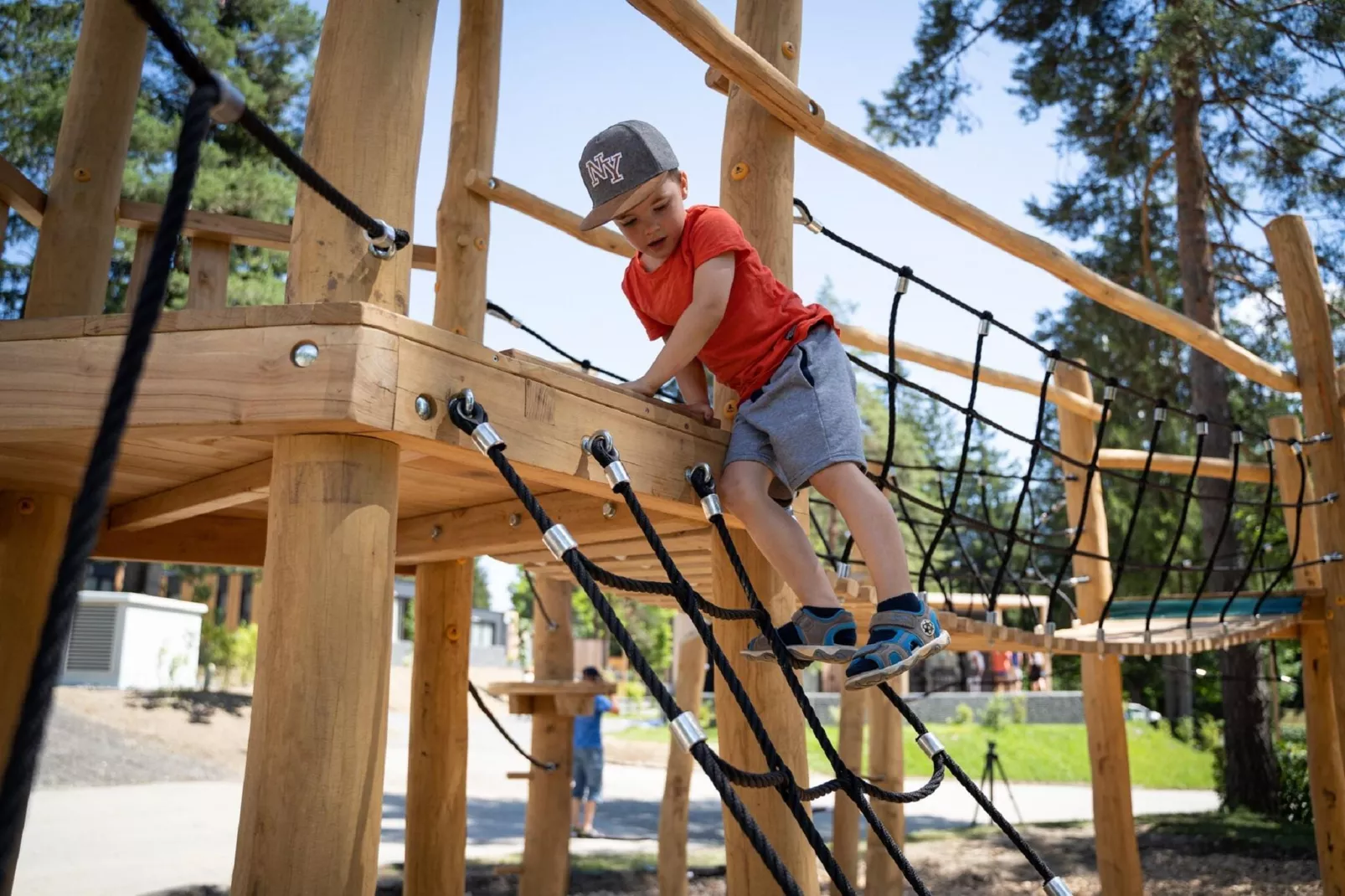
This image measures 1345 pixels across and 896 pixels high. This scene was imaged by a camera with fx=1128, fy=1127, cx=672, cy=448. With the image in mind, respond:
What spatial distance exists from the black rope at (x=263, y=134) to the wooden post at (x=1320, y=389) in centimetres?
484

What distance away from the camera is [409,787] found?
4.07m

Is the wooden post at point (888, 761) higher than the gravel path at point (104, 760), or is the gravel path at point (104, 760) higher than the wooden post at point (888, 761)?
the wooden post at point (888, 761)

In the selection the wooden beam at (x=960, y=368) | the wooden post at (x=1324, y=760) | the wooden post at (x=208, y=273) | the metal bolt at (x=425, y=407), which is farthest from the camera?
the wooden post at (x=1324, y=760)

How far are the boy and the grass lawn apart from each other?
41.9 ft

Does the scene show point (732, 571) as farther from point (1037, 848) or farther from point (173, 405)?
point (1037, 848)

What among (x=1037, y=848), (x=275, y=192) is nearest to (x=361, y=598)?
(x=1037, y=848)

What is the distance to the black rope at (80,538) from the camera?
3.02 feet

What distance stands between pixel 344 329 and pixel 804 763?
1.73 m

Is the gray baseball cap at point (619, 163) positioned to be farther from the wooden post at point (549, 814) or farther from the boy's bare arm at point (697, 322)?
the wooden post at point (549, 814)

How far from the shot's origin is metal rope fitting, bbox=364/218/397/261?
190cm

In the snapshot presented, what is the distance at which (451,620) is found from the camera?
416 centimetres

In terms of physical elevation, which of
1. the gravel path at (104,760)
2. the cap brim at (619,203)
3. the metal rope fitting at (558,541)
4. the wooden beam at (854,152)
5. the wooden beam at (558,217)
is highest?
the wooden beam at (558,217)

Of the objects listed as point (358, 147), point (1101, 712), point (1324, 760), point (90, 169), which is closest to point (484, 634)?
point (1101, 712)

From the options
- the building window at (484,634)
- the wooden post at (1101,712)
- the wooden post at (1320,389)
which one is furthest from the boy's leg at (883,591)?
the building window at (484,634)
